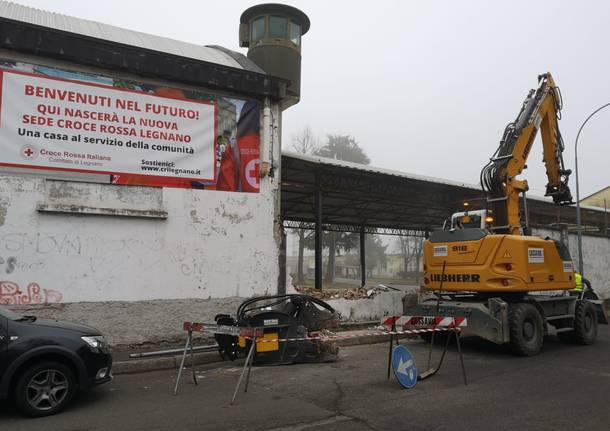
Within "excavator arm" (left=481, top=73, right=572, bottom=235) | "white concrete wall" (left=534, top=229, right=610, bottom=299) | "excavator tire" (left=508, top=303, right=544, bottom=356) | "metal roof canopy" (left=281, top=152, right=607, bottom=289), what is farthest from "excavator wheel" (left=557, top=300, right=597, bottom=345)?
"white concrete wall" (left=534, top=229, right=610, bottom=299)

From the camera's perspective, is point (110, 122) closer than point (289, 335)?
No

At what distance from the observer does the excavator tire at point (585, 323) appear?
10.7 metres

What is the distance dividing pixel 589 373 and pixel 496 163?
4.77 metres

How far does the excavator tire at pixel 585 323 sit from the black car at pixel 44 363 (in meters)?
9.98

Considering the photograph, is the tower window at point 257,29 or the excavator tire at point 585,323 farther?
the tower window at point 257,29

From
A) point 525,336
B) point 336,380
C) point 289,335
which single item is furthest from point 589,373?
point 289,335

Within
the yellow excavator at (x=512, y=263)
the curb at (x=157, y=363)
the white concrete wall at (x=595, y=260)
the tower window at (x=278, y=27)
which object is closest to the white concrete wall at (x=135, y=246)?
the curb at (x=157, y=363)

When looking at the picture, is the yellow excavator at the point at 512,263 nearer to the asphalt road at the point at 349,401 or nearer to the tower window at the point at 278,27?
the asphalt road at the point at 349,401

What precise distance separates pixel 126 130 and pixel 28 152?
6.23 ft

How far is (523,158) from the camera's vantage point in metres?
11.1

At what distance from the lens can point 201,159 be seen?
1079 cm

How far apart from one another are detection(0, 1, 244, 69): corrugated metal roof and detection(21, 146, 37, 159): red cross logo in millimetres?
2594

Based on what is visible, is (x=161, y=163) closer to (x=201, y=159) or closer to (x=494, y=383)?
(x=201, y=159)

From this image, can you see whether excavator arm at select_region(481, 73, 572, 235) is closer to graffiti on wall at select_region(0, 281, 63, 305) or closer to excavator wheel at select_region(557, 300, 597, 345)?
excavator wheel at select_region(557, 300, 597, 345)
